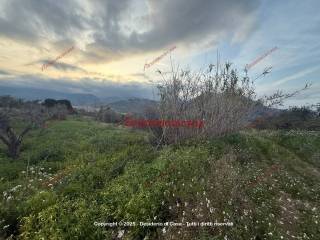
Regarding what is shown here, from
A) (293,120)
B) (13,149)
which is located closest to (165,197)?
(13,149)

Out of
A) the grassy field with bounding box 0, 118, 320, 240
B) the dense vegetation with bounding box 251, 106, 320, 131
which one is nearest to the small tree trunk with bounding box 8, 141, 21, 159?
the grassy field with bounding box 0, 118, 320, 240

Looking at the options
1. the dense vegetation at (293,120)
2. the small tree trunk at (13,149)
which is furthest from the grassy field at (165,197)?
the dense vegetation at (293,120)

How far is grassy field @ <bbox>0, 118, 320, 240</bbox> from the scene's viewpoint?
545 cm

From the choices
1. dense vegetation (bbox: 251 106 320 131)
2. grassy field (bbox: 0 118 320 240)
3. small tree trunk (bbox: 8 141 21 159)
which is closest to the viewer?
grassy field (bbox: 0 118 320 240)

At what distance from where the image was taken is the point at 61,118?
3011 centimetres

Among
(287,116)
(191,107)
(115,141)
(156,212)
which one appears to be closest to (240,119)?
(191,107)

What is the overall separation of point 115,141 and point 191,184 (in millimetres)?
8077

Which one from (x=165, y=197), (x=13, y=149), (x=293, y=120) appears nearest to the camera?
(x=165, y=197)

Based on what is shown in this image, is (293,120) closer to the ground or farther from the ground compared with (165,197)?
farther from the ground

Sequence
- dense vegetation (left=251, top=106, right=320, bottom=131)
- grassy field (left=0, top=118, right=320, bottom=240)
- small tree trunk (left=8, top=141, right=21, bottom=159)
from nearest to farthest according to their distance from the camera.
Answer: grassy field (left=0, top=118, right=320, bottom=240)
small tree trunk (left=8, top=141, right=21, bottom=159)
dense vegetation (left=251, top=106, right=320, bottom=131)

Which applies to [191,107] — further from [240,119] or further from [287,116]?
[287,116]

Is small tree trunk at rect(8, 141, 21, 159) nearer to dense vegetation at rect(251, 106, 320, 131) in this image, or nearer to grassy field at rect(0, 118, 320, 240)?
grassy field at rect(0, 118, 320, 240)

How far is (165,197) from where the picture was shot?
20.5 ft

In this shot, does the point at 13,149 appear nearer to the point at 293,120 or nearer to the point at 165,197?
the point at 165,197
